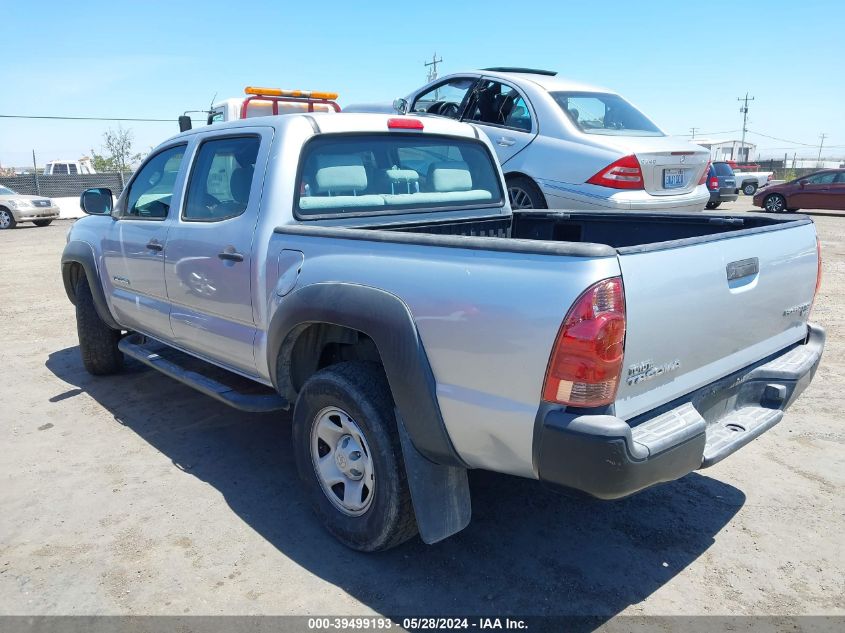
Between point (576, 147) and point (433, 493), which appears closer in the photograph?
point (433, 493)

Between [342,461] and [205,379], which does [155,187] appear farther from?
[342,461]

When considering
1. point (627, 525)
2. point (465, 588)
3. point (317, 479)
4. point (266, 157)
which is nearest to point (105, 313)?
point (266, 157)

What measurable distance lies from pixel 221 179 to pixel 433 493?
2.23 m

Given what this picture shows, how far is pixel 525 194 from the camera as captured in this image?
23.6 feet

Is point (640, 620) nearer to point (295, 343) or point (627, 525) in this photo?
point (627, 525)

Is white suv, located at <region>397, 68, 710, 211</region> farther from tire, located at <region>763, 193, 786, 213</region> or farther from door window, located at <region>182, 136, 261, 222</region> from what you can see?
tire, located at <region>763, 193, 786, 213</region>

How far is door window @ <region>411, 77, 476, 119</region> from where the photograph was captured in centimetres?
799

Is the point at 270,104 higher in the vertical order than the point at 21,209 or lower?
higher

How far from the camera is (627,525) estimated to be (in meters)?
3.23

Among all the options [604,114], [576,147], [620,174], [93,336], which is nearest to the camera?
[93,336]

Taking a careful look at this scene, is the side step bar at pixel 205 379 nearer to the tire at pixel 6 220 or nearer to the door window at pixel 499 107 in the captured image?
the door window at pixel 499 107

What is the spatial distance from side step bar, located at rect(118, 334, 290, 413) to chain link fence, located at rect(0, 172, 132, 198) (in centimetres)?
2334

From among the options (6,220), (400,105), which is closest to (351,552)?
(400,105)

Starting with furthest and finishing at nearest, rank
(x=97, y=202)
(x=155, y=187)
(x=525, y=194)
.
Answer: (x=525, y=194)
(x=97, y=202)
(x=155, y=187)
